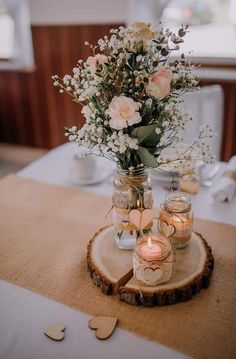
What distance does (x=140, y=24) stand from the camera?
83 cm

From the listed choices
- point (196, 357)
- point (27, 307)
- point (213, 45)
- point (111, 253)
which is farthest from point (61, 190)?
point (213, 45)

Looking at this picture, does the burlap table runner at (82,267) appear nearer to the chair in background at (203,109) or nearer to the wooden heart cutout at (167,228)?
the wooden heart cutout at (167,228)

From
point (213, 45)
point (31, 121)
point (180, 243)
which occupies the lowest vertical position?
point (31, 121)

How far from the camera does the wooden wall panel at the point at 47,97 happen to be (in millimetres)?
3023

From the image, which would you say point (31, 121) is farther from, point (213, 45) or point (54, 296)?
point (54, 296)

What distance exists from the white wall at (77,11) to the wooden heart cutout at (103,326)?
8.47ft

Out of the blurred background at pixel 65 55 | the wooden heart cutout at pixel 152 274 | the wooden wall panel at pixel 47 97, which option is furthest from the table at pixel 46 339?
the wooden wall panel at pixel 47 97

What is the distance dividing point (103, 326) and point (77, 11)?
280cm

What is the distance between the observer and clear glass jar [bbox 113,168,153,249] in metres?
0.96

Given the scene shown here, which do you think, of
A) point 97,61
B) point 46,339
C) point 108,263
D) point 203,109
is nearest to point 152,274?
point 108,263

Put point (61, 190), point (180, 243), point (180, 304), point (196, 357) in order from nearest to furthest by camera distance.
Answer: point (196, 357) < point (180, 304) < point (180, 243) < point (61, 190)

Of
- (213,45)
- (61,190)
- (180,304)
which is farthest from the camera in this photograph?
(213,45)

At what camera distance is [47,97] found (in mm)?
3508

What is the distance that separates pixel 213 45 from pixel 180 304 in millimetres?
2411
